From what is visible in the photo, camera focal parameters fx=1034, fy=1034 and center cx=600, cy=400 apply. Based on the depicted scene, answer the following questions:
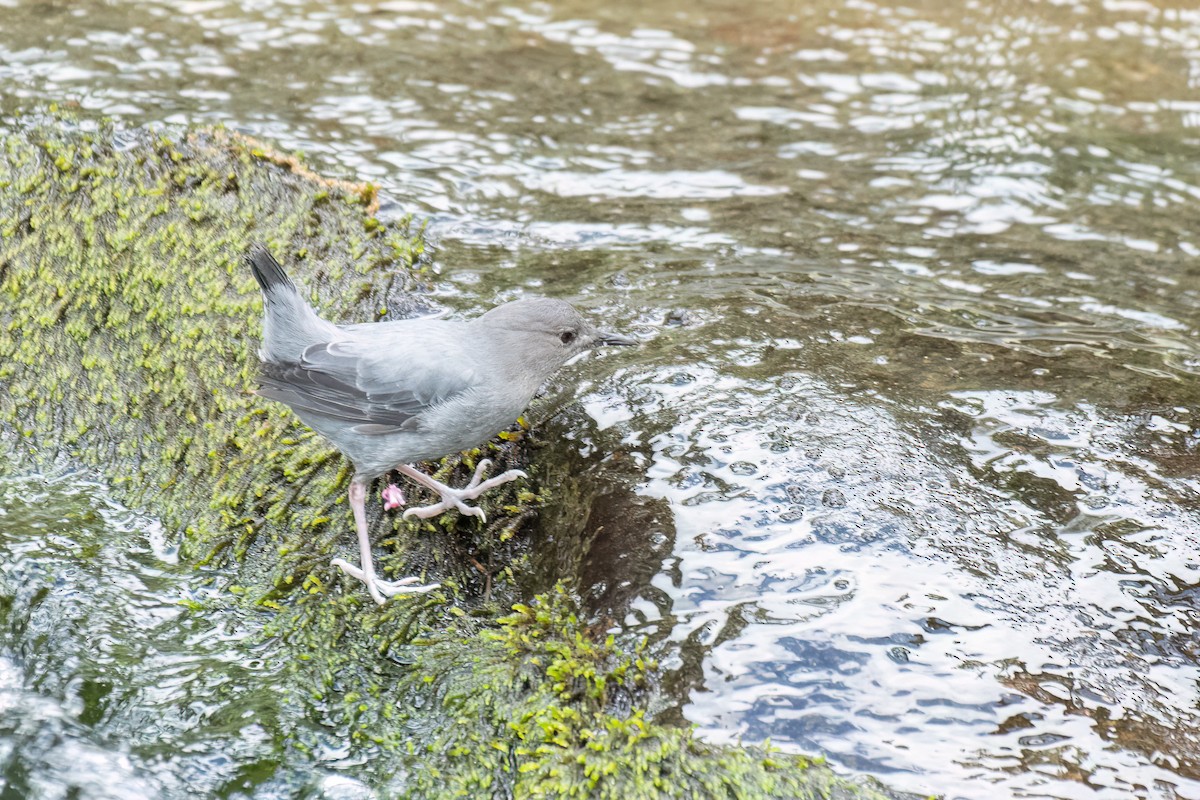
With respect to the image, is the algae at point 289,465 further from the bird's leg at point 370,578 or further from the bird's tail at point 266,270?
the bird's tail at point 266,270

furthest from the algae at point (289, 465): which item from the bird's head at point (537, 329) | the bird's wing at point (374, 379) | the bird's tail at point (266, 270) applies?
the bird's tail at point (266, 270)

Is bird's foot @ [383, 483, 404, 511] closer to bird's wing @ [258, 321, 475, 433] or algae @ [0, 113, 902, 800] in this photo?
algae @ [0, 113, 902, 800]

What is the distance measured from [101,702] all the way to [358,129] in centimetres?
396

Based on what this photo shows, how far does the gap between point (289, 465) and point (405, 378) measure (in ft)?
2.73

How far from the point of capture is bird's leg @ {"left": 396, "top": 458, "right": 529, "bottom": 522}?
3.86 meters

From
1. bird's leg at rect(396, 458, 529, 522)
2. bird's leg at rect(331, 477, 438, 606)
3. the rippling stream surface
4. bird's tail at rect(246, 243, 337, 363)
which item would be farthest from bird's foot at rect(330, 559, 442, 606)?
bird's tail at rect(246, 243, 337, 363)

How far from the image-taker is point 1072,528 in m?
3.35

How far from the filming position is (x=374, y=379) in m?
3.75

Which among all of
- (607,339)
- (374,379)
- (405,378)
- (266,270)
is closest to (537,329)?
(607,339)

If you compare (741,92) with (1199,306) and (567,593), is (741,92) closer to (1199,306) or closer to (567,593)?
(1199,306)

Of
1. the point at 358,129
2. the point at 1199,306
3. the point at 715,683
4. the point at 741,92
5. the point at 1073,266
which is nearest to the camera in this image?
the point at 715,683

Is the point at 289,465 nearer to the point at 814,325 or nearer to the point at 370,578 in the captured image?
the point at 370,578

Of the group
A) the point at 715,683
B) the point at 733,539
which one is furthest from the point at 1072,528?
the point at 715,683

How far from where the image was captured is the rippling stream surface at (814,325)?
9.64 ft
